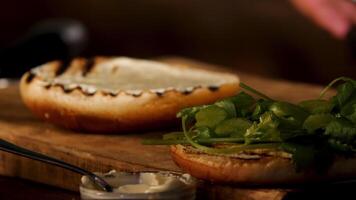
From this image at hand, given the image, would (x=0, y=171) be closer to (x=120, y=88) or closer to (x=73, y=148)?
(x=73, y=148)

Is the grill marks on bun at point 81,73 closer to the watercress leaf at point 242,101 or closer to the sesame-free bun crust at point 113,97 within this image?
the sesame-free bun crust at point 113,97

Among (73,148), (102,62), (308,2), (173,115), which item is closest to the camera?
(73,148)

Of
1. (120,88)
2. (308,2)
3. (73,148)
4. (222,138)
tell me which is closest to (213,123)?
(222,138)

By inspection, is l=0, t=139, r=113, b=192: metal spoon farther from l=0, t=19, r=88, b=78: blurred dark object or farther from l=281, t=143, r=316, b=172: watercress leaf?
l=0, t=19, r=88, b=78: blurred dark object

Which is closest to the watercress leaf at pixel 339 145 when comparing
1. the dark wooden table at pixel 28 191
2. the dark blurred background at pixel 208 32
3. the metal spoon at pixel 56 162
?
the metal spoon at pixel 56 162

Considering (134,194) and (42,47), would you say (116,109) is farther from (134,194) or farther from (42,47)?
(42,47)

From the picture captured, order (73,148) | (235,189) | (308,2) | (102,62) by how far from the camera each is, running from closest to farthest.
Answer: (235,189)
(73,148)
(102,62)
(308,2)
